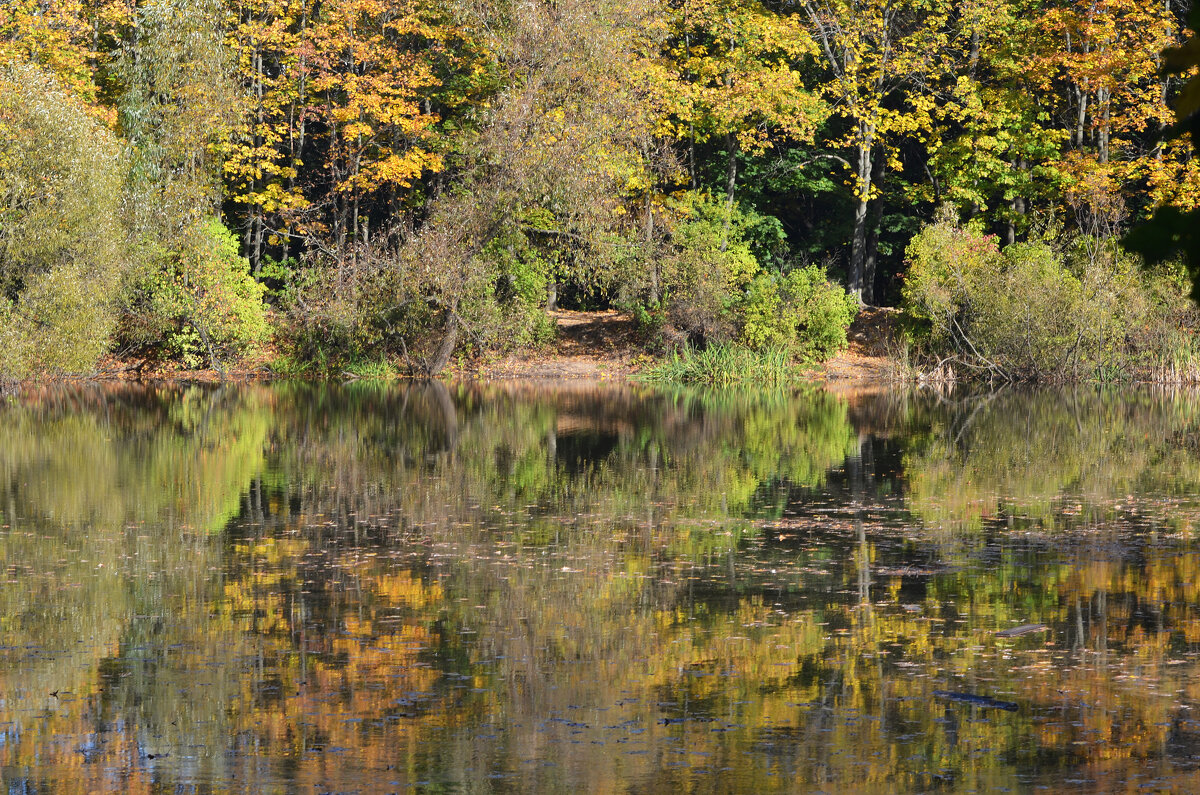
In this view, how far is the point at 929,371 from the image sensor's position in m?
39.9

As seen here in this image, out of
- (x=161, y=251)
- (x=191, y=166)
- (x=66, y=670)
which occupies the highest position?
(x=191, y=166)

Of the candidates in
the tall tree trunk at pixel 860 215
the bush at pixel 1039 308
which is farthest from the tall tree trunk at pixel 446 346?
the bush at pixel 1039 308

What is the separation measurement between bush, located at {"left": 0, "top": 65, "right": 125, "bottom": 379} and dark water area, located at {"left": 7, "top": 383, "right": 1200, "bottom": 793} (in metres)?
13.4

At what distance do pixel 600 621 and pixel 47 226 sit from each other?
27790mm

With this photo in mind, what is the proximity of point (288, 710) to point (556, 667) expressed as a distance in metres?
1.73

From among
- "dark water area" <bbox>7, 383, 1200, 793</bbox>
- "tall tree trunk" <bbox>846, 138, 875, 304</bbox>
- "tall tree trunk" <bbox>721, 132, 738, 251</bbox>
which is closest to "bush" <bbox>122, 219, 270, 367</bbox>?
"tall tree trunk" <bbox>721, 132, 738, 251</bbox>

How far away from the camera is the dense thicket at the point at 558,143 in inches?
1572

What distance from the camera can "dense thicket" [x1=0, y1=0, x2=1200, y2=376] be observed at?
39.9 meters

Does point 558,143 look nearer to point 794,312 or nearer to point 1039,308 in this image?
point 794,312

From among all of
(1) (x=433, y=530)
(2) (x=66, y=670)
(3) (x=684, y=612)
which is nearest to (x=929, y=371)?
(1) (x=433, y=530)

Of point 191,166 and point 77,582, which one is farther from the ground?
point 191,166

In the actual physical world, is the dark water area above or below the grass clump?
below

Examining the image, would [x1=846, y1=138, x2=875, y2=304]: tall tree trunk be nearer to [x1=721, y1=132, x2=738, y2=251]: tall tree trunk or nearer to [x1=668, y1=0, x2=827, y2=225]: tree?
[x1=668, y1=0, x2=827, y2=225]: tree

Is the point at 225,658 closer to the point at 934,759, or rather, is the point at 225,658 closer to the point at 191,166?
the point at 934,759
